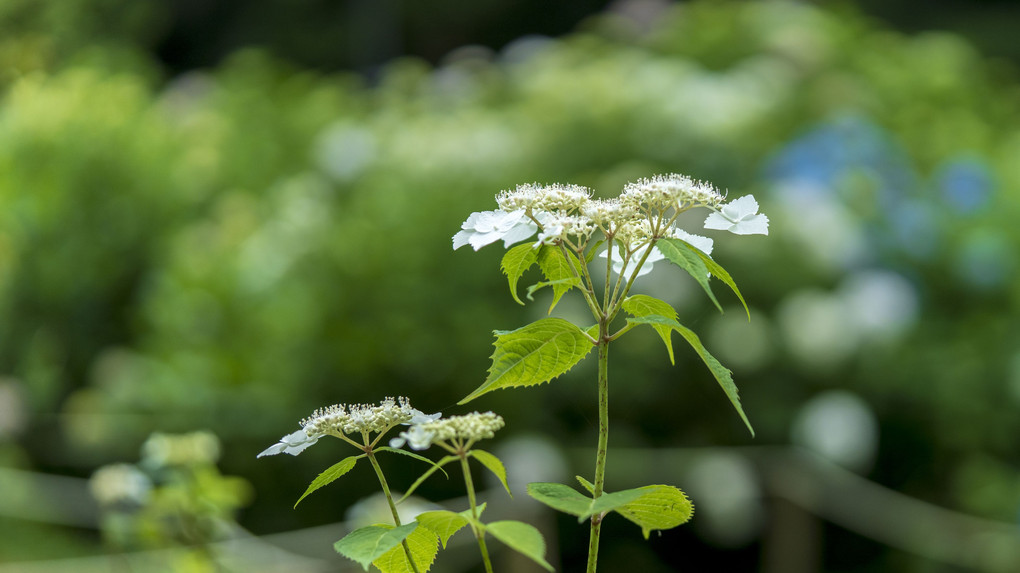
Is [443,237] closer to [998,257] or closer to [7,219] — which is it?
[998,257]

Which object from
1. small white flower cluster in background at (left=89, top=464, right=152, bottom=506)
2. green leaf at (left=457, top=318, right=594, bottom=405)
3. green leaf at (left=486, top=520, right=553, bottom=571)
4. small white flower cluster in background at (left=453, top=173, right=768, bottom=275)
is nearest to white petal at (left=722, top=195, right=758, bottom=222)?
small white flower cluster in background at (left=453, top=173, right=768, bottom=275)

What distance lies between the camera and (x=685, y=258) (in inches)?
19.9

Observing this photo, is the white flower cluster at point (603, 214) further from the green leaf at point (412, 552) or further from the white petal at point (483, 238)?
the green leaf at point (412, 552)

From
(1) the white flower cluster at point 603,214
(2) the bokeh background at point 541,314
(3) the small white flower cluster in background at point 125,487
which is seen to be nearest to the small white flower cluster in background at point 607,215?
(1) the white flower cluster at point 603,214

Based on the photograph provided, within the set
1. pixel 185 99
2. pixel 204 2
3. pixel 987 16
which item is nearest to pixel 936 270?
pixel 185 99

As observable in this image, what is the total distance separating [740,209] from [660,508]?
0.18 meters

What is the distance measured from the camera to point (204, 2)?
10.1 metres

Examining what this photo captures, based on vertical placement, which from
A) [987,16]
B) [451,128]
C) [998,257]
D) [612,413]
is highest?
[987,16]

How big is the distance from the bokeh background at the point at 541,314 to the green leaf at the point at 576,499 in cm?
124

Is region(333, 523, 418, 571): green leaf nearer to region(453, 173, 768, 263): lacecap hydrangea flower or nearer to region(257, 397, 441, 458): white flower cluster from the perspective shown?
region(257, 397, 441, 458): white flower cluster

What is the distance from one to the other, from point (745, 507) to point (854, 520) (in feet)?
0.98

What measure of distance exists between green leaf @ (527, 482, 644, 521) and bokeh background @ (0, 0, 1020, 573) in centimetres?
124

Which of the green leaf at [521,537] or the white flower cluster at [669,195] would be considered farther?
the white flower cluster at [669,195]

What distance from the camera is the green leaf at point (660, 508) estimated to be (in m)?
0.55
